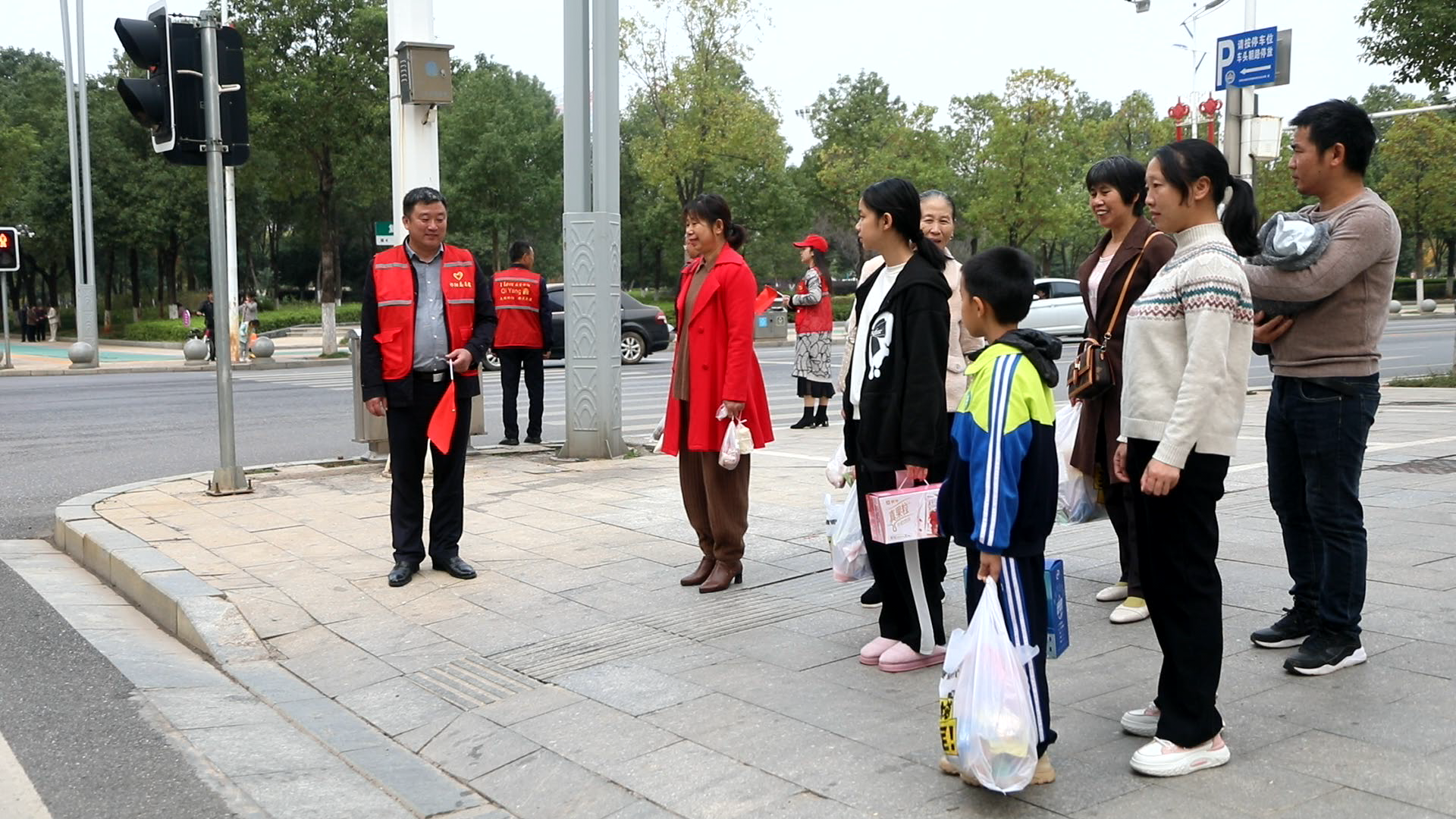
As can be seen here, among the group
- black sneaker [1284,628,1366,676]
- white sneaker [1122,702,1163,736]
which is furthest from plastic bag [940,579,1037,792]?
black sneaker [1284,628,1366,676]

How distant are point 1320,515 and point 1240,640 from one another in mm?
700

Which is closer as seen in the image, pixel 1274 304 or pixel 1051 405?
pixel 1051 405

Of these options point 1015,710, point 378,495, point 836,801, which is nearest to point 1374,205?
point 1015,710

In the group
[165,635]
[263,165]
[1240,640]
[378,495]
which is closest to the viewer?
[1240,640]

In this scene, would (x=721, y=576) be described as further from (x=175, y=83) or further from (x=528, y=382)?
(x=528, y=382)

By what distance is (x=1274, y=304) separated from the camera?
427 cm

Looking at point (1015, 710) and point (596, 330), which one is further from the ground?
point (596, 330)

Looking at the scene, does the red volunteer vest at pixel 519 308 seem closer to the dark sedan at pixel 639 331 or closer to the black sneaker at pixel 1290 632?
the black sneaker at pixel 1290 632

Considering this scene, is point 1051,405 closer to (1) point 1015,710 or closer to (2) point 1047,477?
(2) point 1047,477

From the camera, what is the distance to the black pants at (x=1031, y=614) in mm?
3420

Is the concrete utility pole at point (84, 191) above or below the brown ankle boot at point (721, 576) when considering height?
above

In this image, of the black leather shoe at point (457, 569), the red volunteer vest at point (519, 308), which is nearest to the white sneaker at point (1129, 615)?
the black leather shoe at point (457, 569)

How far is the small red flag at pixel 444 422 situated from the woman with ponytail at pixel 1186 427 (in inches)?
143

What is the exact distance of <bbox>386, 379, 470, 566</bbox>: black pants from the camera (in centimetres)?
634
